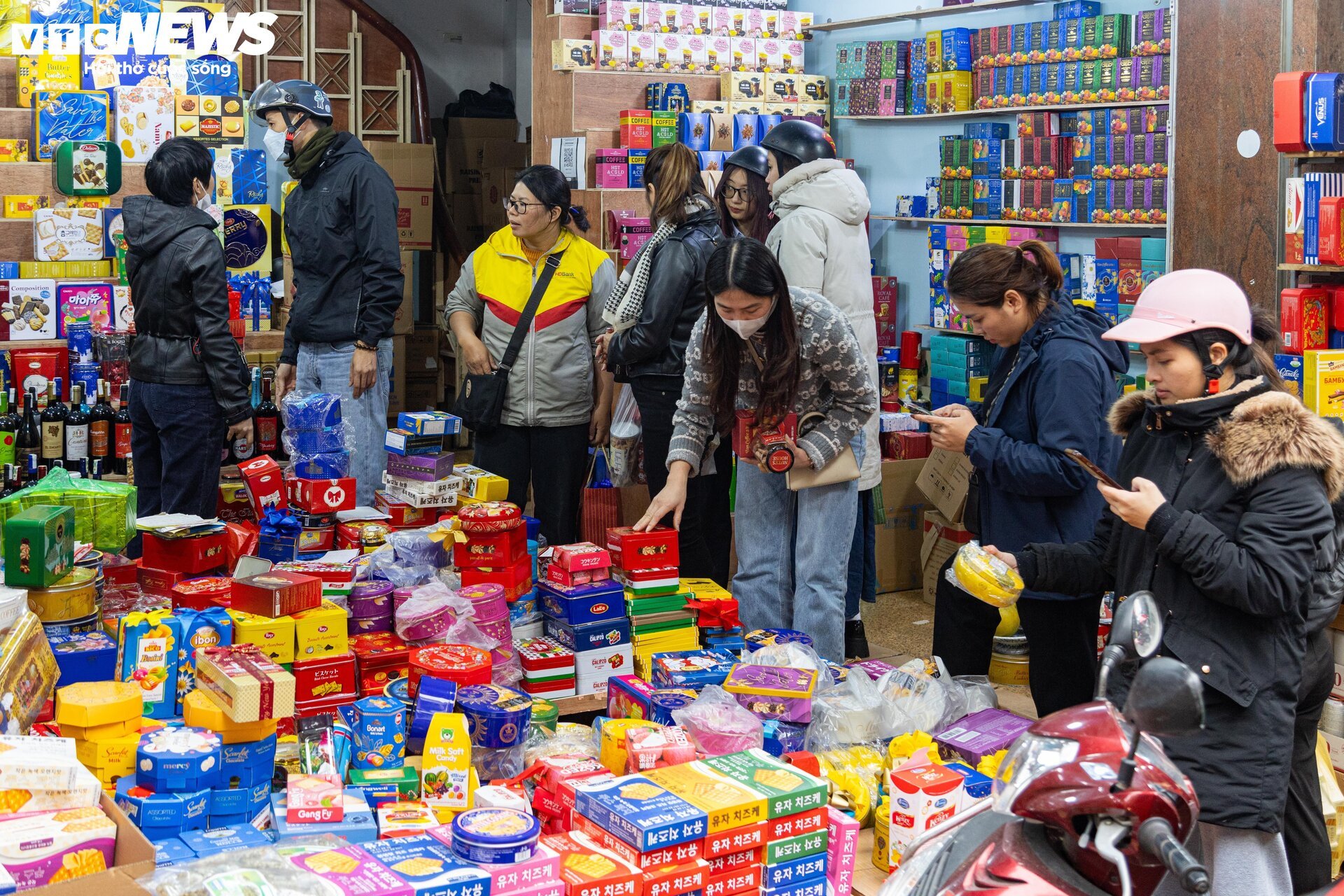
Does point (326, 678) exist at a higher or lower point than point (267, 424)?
lower

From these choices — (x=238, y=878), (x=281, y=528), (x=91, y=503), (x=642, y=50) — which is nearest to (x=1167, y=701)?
(x=238, y=878)

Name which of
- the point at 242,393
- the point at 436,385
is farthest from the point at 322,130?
the point at 436,385

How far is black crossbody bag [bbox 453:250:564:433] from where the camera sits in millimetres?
4820

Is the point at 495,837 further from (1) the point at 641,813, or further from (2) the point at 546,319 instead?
(2) the point at 546,319

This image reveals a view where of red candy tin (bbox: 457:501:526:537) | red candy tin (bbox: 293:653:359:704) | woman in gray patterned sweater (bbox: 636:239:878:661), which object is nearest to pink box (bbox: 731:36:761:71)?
woman in gray patterned sweater (bbox: 636:239:878:661)

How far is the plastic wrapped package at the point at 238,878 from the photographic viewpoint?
2.02m

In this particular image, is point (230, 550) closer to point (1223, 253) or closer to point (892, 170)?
point (1223, 253)

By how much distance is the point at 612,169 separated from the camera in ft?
22.7

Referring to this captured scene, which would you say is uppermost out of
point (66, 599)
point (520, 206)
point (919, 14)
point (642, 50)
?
point (919, 14)

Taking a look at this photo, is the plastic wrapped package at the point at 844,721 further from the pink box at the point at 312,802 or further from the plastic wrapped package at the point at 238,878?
the plastic wrapped package at the point at 238,878

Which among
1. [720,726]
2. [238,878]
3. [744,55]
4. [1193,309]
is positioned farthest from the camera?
[744,55]

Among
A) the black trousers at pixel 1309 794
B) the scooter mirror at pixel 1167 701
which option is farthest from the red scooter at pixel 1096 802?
the black trousers at pixel 1309 794

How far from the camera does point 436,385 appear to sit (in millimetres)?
10148

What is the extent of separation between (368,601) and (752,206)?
98.0 inches
